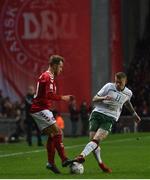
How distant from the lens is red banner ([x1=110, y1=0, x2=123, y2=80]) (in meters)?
40.4

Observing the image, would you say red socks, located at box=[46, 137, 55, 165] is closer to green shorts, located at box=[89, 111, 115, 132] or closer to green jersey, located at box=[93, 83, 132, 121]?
green shorts, located at box=[89, 111, 115, 132]

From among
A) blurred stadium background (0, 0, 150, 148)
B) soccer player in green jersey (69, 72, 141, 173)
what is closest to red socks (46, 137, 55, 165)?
soccer player in green jersey (69, 72, 141, 173)

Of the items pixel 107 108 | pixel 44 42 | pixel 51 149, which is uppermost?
pixel 44 42

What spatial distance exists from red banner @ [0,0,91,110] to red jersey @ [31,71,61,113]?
23.5 m

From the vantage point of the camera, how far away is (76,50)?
39906mm

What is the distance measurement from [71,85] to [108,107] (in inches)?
917

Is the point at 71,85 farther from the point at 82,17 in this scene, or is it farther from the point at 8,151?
the point at 8,151

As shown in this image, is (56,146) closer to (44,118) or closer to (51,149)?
(51,149)

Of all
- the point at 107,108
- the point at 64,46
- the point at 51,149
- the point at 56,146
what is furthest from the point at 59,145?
the point at 64,46

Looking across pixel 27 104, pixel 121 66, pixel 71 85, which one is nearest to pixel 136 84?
pixel 121 66

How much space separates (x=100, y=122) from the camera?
657 inches

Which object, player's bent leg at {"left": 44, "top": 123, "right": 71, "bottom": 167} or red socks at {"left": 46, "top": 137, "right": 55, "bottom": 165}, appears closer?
player's bent leg at {"left": 44, "top": 123, "right": 71, "bottom": 167}

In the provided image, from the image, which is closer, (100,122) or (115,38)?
(100,122)

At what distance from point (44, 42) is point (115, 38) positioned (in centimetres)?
353
